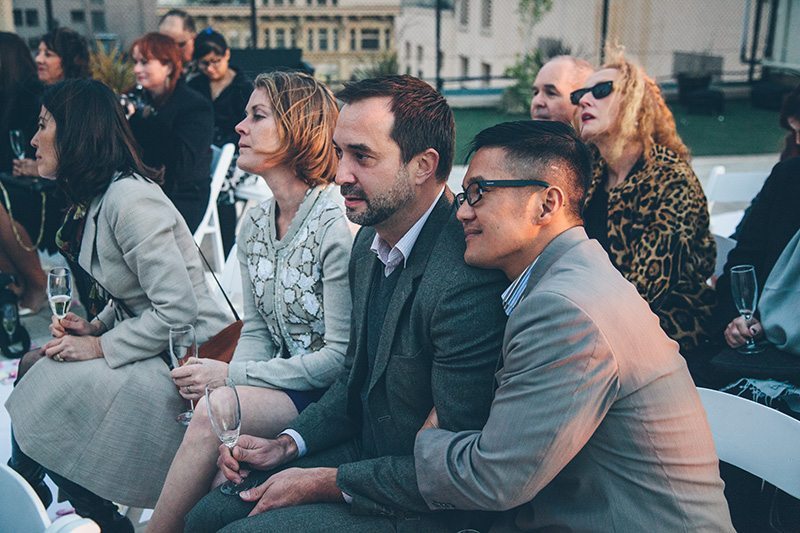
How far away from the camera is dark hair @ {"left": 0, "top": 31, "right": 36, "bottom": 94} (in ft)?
18.3

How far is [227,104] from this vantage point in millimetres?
6285

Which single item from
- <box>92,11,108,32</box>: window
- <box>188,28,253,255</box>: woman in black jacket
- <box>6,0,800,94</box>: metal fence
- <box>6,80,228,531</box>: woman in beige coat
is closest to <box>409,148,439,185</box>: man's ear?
<box>6,80,228,531</box>: woman in beige coat

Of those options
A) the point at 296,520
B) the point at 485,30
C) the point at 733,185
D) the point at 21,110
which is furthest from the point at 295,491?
the point at 485,30

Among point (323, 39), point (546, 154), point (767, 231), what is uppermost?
point (546, 154)

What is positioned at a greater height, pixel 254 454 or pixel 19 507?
pixel 19 507

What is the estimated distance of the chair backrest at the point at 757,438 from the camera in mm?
1965

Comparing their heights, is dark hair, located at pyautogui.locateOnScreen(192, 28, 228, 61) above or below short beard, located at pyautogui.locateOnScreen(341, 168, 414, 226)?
above

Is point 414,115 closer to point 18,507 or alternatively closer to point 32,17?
point 18,507

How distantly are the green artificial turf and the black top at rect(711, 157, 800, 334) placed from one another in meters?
7.13

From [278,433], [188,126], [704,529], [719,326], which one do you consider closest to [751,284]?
[719,326]

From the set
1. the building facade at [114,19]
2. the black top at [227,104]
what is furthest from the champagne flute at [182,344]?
the building facade at [114,19]

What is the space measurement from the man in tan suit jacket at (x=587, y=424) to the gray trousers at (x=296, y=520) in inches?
7.2

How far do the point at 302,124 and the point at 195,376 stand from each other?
2.92 ft

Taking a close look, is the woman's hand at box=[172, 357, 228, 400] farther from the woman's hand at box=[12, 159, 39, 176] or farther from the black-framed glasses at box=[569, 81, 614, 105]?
the woman's hand at box=[12, 159, 39, 176]
